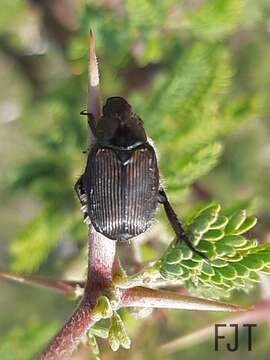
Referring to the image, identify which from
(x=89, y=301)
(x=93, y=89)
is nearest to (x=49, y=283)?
(x=89, y=301)

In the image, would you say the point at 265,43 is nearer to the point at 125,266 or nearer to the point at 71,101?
the point at 71,101

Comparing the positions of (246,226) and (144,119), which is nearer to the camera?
(246,226)

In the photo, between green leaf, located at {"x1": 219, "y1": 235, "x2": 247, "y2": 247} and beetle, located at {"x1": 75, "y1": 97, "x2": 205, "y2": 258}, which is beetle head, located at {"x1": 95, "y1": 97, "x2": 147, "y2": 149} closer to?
beetle, located at {"x1": 75, "y1": 97, "x2": 205, "y2": 258}

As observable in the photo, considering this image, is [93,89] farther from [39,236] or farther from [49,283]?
[39,236]

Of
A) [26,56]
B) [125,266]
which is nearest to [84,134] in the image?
[125,266]

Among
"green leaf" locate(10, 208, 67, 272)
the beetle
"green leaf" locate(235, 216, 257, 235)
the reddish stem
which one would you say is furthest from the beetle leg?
"green leaf" locate(10, 208, 67, 272)

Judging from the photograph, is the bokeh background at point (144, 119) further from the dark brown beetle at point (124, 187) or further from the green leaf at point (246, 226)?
the green leaf at point (246, 226)
